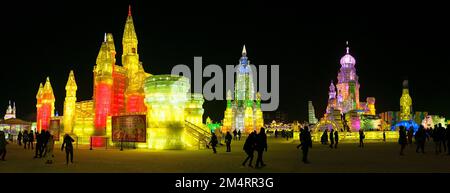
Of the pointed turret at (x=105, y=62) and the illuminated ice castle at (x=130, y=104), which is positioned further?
the pointed turret at (x=105, y=62)

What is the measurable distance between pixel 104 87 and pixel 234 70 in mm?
72715

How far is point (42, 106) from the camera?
38.7 m

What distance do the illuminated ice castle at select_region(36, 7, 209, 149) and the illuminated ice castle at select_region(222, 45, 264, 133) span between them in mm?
48865

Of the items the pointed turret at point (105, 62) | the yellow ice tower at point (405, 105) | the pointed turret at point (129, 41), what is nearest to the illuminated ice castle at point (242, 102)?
the yellow ice tower at point (405, 105)

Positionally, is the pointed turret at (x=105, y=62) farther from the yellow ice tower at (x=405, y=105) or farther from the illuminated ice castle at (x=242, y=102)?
the illuminated ice castle at (x=242, y=102)

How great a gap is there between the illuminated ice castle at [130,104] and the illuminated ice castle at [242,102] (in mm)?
48865

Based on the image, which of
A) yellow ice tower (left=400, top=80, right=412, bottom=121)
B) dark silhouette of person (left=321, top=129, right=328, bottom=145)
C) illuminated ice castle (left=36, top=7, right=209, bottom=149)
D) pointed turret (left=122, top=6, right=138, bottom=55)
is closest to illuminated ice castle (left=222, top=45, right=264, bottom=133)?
yellow ice tower (left=400, top=80, right=412, bottom=121)

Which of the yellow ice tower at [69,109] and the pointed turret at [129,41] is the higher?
the pointed turret at [129,41]

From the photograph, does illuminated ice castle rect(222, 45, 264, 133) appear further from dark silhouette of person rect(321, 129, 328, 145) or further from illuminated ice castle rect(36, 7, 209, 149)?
dark silhouette of person rect(321, 129, 328, 145)

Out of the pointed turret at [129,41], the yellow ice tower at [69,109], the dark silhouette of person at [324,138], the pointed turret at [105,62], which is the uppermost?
the pointed turret at [129,41]

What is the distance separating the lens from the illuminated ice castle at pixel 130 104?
2223cm

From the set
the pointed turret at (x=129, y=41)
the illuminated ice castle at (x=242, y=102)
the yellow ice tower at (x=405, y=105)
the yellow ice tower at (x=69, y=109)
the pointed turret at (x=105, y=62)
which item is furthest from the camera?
the illuminated ice castle at (x=242, y=102)
